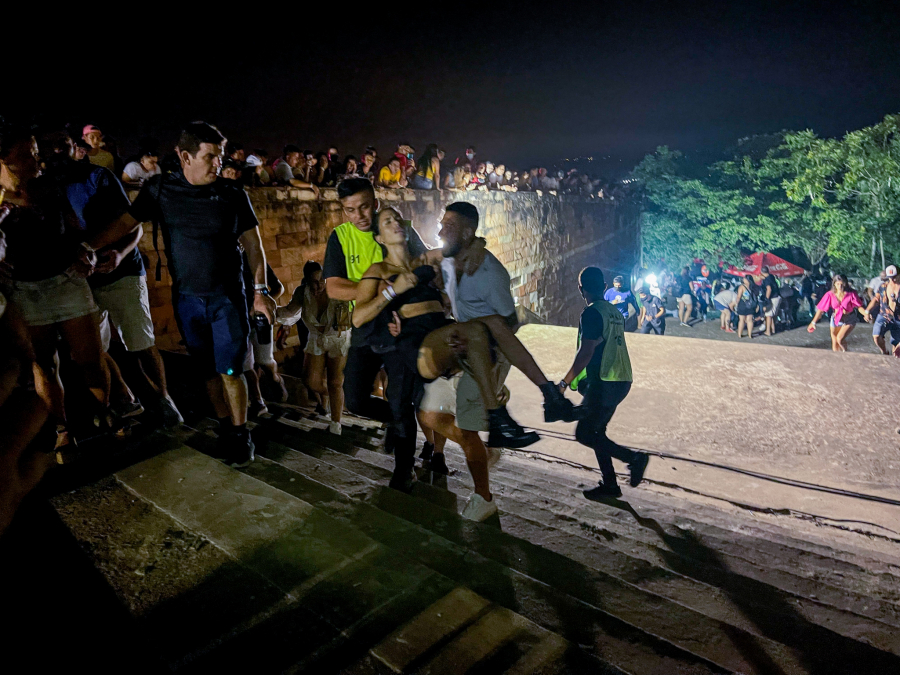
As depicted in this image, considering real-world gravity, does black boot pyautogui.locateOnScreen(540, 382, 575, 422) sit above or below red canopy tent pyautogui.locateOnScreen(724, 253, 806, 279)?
below

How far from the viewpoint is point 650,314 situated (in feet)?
→ 44.8

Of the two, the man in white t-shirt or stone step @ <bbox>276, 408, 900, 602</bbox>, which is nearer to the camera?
stone step @ <bbox>276, 408, 900, 602</bbox>

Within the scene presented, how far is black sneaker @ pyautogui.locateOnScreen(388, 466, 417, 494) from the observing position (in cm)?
304

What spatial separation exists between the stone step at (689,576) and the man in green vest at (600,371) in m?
0.55

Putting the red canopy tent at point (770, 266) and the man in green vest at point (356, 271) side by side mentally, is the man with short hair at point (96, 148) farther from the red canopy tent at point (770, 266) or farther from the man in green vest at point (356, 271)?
the red canopy tent at point (770, 266)

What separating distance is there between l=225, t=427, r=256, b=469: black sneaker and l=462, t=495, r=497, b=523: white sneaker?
138 cm

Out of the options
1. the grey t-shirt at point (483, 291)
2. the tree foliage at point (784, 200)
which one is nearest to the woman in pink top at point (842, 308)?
the grey t-shirt at point (483, 291)

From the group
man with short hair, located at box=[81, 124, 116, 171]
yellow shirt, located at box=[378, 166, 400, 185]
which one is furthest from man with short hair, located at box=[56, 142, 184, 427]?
yellow shirt, located at box=[378, 166, 400, 185]

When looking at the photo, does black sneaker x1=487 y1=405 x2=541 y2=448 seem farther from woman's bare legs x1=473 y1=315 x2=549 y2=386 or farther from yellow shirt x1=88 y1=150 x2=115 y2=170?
yellow shirt x1=88 y1=150 x2=115 y2=170

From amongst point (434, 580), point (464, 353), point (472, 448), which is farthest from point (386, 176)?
point (434, 580)

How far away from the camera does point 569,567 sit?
2260 mm

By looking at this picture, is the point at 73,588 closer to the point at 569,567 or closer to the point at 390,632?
the point at 390,632

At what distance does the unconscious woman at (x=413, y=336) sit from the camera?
2.86 metres

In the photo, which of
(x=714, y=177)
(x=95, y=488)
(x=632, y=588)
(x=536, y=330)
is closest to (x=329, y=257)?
(x=95, y=488)
